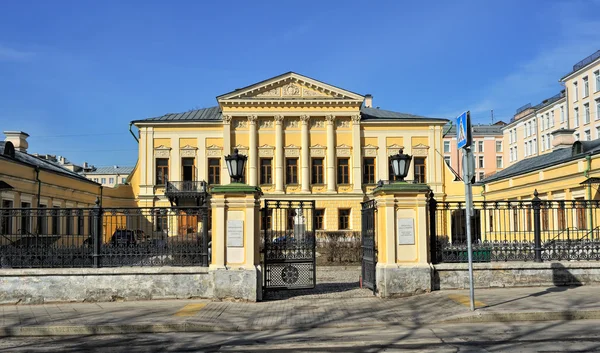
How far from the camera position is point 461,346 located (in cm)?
821

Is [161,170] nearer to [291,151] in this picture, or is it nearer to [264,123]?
[264,123]

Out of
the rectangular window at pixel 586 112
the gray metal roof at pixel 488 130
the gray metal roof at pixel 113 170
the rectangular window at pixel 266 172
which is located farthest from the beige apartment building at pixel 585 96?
the gray metal roof at pixel 113 170

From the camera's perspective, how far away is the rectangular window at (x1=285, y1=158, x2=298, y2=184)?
51094 mm

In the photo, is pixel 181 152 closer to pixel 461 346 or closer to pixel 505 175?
pixel 505 175

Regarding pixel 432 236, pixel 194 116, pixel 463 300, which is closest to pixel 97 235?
pixel 432 236

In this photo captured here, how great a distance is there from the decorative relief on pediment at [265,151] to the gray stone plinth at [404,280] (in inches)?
1495

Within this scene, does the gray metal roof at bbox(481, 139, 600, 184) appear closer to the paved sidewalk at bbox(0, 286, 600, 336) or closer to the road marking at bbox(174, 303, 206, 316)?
the paved sidewalk at bbox(0, 286, 600, 336)

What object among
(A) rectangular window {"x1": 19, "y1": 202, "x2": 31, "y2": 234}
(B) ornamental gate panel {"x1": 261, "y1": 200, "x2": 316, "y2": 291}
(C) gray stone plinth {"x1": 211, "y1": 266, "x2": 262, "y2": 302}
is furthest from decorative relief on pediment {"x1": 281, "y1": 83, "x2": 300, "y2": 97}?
(C) gray stone plinth {"x1": 211, "y1": 266, "x2": 262, "y2": 302}

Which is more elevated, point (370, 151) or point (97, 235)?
point (370, 151)

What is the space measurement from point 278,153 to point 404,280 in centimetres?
3776

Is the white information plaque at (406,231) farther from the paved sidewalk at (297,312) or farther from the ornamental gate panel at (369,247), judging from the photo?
the paved sidewalk at (297,312)

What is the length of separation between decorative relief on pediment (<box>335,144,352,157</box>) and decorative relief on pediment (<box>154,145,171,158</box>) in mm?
14524

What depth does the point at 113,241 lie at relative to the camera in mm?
13281

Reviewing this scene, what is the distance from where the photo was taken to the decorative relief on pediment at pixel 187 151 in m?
50.1
